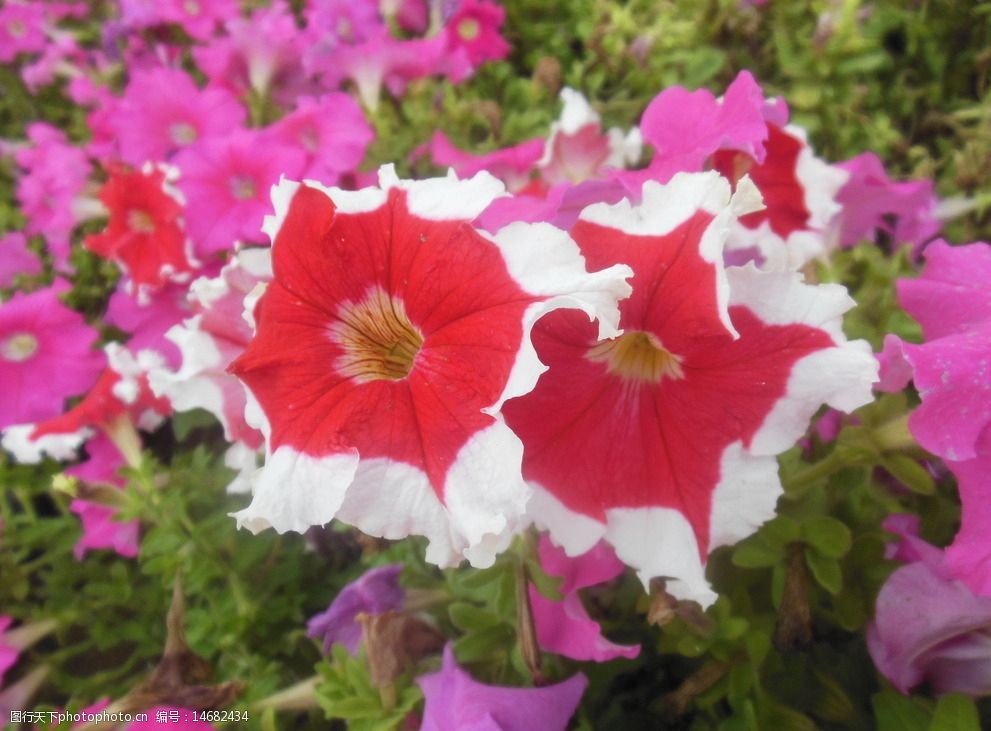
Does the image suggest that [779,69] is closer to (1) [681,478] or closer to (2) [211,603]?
(1) [681,478]

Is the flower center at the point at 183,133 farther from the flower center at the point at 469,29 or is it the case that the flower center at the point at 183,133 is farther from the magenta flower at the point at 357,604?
the magenta flower at the point at 357,604

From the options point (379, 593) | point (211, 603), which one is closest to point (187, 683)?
point (211, 603)

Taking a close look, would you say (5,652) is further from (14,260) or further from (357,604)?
(14,260)

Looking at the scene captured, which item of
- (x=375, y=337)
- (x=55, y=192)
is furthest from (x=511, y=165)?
(x=55, y=192)

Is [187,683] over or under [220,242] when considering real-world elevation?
under

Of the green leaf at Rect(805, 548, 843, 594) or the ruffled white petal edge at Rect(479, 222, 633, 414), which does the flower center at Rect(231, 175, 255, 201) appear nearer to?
the ruffled white petal edge at Rect(479, 222, 633, 414)

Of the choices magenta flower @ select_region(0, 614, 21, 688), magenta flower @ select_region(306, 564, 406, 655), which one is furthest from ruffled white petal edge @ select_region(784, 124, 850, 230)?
magenta flower @ select_region(0, 614, 21, 688)

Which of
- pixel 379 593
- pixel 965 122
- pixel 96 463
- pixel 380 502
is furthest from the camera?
pixel 965 122

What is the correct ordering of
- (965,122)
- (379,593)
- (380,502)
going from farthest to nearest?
1. (965,122)
2. (379,593)
3. (380,502)
